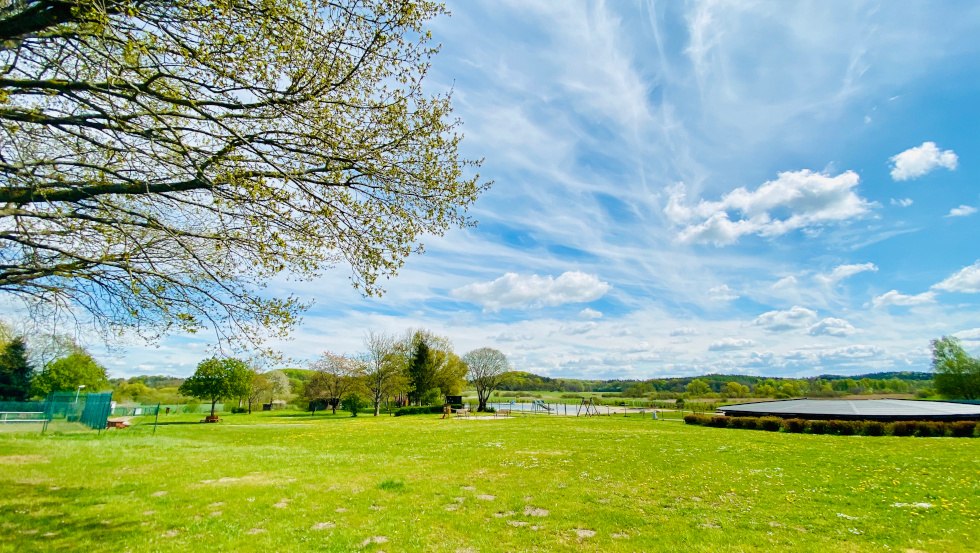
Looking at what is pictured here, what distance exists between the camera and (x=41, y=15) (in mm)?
5988

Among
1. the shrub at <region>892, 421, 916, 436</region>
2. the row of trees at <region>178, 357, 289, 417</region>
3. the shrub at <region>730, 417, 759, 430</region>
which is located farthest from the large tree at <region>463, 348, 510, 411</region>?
the shrub at <region>892, 421, 916, 436</region>

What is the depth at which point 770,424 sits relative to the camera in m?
33.2

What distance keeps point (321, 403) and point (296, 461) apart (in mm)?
68397

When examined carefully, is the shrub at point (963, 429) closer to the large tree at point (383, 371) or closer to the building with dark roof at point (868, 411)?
the building with dark roof at point (868, 411)

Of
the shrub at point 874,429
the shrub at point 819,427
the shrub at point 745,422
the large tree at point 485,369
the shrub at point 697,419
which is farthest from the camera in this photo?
the large tree at point 485,369

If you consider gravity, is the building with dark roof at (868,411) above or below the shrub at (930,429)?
above

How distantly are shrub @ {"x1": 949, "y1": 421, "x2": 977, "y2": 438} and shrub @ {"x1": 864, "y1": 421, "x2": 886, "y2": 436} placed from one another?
3.30 meters

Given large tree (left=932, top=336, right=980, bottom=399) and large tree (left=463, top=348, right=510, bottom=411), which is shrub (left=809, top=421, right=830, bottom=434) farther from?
large tree (left=932, top=336, right=980, bottom=399)

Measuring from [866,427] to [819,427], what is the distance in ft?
8.49

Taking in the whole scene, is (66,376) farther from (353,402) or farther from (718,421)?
(718,421)

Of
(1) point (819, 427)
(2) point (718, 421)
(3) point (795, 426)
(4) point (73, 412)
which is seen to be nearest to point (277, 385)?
(4) point (73, 412)

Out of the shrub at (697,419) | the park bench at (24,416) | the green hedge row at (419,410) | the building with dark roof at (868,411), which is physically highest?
the building with dark roof at (868,411)

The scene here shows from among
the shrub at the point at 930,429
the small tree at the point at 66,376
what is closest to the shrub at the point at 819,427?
the shrub at the point at 930,429

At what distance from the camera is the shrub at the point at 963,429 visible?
88.6 ft
